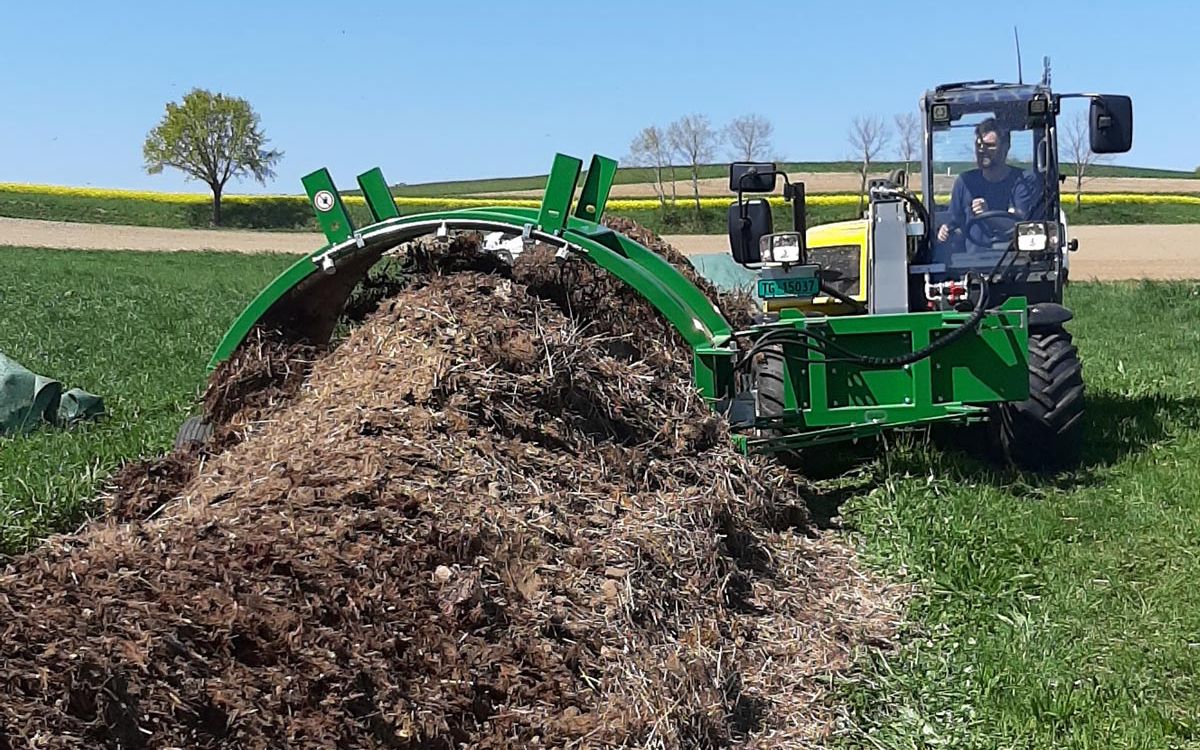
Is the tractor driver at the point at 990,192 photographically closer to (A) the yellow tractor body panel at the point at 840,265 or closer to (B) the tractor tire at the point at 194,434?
(A) the yellow tractor body panel at the point at 840,265

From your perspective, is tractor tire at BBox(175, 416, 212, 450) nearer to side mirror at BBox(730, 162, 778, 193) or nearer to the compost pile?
the compost pile

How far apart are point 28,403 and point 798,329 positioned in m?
4.64

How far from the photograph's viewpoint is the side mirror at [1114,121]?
23.2 feet

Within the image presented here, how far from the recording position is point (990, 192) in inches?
310

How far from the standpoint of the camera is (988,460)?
→ 7004 millimetres

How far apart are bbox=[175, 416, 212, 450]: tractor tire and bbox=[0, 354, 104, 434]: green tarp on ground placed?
1624 millimetres

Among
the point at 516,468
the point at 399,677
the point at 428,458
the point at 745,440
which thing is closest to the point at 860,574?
the point at 745,440

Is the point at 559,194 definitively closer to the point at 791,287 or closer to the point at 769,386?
the point at 769,386

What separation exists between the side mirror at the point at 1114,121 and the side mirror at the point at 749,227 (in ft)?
6.40

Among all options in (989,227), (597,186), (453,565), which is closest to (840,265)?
(989,227)

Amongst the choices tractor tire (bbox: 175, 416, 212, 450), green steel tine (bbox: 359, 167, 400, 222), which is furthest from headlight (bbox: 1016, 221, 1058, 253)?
tractor tire (bbox: 175, 416, 212, 450)

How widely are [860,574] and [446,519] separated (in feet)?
6.74

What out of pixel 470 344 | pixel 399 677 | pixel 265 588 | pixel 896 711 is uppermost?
pixel 470 344

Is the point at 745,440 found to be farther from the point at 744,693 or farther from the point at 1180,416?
the point at 1180,416
